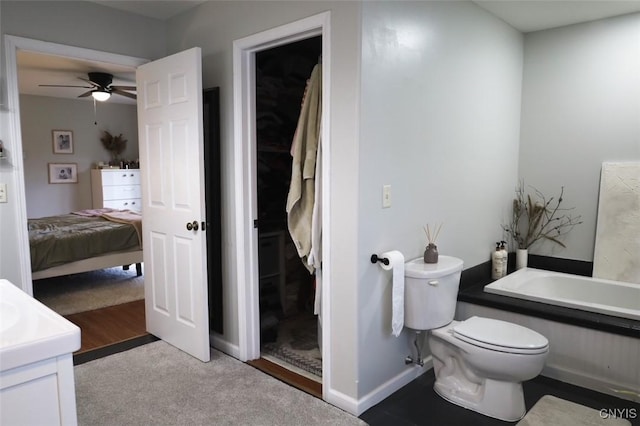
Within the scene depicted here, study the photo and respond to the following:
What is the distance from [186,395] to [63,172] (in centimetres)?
602

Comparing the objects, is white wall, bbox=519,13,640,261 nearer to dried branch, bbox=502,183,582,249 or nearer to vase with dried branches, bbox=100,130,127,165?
dried branch, bbox=502,183,582,249

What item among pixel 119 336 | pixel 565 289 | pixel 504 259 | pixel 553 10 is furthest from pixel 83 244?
pixel 553 10

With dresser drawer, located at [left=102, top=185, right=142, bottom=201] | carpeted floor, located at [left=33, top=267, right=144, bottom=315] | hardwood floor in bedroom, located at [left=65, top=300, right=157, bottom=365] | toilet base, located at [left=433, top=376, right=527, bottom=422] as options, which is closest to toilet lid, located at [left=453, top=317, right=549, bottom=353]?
toilet base, located at [left=433, top=376, right=527, bottom=422]

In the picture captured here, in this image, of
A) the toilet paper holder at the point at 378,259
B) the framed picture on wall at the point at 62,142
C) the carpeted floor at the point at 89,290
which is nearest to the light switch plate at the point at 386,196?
the toilet paper holder at the point at 378,259

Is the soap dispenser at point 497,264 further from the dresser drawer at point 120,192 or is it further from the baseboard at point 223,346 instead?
the dresser drawer at point 120,192

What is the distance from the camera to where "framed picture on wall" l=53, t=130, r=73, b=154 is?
6957mm

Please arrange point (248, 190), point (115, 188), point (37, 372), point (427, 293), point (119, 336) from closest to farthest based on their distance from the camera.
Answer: point (37, 372) → point (427, 293) → point (248, 190) → point (119, 336) → point (115, 188)

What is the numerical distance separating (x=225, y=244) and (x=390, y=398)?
56.0 inches

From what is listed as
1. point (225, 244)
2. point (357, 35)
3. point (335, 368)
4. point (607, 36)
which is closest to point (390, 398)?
point (335, 368)

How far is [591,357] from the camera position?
2508 mm

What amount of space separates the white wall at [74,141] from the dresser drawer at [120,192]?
50cm

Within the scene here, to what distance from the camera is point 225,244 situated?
2961mm

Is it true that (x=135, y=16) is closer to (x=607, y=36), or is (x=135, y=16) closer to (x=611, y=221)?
(x=607, y=36)

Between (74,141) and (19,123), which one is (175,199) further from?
(74,141)
